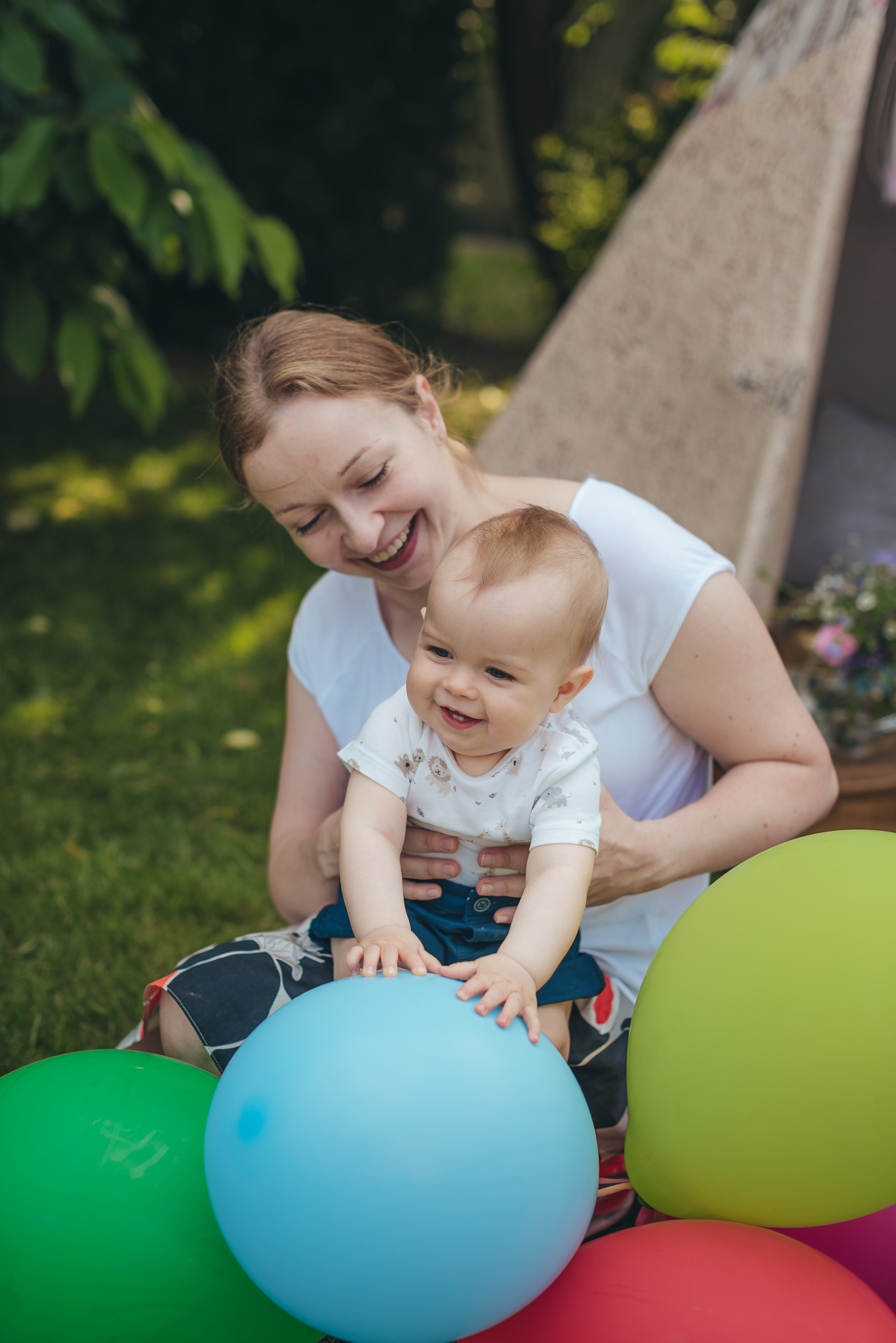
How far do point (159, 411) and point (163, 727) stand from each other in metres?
1.11

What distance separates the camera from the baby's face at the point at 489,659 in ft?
4.18

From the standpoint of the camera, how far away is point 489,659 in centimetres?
130

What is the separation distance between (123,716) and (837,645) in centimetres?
237

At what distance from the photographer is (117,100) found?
3146 mm

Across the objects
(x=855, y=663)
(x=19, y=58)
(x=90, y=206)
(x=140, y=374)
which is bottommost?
(x=855, y=663)

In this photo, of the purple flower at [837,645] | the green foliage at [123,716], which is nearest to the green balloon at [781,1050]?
the green foliage at [123,716]

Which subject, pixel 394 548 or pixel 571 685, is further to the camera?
pixel 394 548

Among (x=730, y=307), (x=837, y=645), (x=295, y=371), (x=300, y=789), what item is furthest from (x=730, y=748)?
(x=730, y=307)

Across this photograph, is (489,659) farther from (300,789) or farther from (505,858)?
(300,789)

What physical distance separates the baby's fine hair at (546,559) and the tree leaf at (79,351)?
229 centimetres

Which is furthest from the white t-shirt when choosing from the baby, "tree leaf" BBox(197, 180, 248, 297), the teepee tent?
"tree leaf" BBox(197, 180, 248, 297)

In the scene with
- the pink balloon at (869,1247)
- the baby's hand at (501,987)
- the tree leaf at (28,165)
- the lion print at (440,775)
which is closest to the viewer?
the baby's hand at (501,987)

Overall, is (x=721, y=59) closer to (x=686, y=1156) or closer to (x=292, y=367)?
(x=292, y=367)

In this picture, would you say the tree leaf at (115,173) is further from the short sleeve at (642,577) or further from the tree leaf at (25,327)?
the short sleeve at (642,577)
